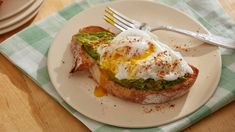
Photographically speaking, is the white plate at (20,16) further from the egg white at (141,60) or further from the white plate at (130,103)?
the egg white at (141,60)

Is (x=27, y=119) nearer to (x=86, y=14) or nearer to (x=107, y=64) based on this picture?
(x=107, y=64)

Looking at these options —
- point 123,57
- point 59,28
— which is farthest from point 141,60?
point 59,28

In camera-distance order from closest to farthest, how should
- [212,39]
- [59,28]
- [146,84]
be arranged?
[146,84]
[212,39]
[59,28]

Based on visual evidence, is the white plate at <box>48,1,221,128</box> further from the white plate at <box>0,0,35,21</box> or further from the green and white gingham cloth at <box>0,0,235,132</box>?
the white plate at <box>0,0,35,21</box>

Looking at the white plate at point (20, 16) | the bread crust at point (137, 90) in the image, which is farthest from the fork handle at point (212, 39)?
the white plate at point (20, 16)

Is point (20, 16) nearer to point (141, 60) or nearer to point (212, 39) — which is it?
point (141, 60)

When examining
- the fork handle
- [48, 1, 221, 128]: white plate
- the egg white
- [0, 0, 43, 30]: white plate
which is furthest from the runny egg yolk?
[0, 0, 43, 30]: white plate
